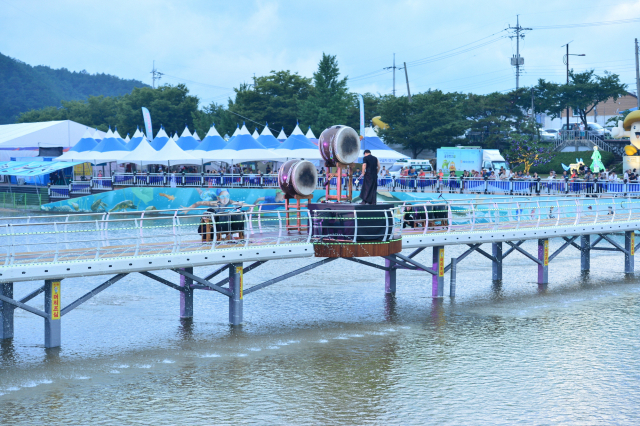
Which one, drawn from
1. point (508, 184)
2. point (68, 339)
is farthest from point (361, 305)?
point (508, 184)

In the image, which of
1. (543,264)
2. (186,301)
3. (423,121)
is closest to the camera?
(186,301)

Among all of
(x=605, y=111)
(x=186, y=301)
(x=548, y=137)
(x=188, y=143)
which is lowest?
(x=186, y=301)

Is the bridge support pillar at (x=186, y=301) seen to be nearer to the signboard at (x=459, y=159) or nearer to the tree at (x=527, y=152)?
the signboard at (x=459, y=159)

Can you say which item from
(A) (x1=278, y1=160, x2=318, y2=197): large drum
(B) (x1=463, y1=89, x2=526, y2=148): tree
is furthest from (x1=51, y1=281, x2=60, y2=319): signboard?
(B) (x1=463, y1=89, x2=526, y2=148): tree

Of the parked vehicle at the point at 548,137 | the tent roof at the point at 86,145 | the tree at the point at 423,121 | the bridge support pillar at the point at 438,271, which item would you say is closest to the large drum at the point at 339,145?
the bridge support pillar at the point at 438,271

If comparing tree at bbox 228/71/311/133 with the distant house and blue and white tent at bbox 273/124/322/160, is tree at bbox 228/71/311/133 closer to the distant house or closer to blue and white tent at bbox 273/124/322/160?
blue and white tent at bbox 273/124/322/160

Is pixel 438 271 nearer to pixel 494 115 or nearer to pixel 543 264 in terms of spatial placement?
pixel 543 264

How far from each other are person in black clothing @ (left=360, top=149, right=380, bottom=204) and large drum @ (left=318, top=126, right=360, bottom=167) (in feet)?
1.39

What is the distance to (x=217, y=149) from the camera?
57781 mm

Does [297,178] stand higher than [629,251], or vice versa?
[297,178]

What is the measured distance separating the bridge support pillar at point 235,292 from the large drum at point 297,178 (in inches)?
110

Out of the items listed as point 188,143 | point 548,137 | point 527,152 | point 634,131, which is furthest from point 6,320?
point 548,137

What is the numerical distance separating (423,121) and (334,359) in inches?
2310

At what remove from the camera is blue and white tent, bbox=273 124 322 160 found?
5547 cm
